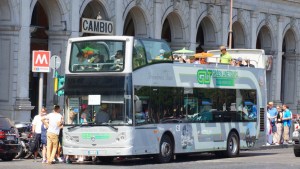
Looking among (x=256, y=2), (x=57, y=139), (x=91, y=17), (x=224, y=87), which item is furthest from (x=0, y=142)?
(x=256, y=2)

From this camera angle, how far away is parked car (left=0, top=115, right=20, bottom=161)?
98.2 ft

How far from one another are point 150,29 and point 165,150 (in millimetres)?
19487

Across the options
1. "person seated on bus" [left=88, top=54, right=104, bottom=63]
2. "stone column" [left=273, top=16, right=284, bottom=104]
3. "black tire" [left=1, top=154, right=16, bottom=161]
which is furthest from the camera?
"stone column" [left=273, top=16, right=284, bottom=104]

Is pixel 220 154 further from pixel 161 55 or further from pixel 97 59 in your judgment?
pixel 97 59

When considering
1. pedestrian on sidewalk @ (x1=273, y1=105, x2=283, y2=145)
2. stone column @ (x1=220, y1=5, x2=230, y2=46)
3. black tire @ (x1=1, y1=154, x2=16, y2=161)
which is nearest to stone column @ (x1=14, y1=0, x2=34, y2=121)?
black tire @ (x1=1, y1=154, x2=16, y2=161)

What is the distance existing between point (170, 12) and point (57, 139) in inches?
864

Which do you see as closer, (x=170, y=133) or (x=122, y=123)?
(x=122, y=123)

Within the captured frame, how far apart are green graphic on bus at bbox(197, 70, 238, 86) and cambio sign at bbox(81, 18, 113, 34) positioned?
38.0 feet

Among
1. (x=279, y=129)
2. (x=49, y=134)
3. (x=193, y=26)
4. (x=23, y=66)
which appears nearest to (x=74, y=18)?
(x=23, y=66)

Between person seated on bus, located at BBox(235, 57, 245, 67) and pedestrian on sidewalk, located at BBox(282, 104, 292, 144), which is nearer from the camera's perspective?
person seated on bus, located at BBox(235, 57, 245, 67)

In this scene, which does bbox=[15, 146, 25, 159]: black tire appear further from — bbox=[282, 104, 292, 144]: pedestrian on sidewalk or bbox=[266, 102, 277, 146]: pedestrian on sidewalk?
bbox=[282, 104, 292, 144]: pedestrian on sidewalk

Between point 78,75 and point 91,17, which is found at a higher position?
point 91,17

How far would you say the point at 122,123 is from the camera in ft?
91.6

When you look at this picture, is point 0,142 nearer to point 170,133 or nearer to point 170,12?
point 170,133
